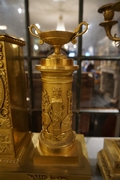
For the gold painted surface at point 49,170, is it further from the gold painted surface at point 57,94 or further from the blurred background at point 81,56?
the blurred background at point 81,56

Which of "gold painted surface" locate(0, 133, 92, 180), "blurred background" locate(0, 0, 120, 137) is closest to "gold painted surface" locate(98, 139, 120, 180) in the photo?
"gold painted surface" locate(0, 133, 92, 180)

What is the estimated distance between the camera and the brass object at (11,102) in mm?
604

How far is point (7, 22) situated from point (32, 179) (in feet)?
3.40

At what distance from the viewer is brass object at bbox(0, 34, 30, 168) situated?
1.98 feet

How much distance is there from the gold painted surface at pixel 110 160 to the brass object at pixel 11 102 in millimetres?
463

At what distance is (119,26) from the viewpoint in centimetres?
106

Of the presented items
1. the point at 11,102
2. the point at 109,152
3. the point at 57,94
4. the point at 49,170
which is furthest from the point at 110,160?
the point at 11,102

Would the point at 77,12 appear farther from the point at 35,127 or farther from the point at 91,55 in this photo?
the point at 35,127

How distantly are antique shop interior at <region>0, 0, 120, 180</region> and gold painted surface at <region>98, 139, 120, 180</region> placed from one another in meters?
0.33

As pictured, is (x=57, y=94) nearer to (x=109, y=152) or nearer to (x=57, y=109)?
(x=57, y=109)

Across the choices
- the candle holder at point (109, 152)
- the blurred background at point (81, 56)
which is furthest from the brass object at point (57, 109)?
the blurred background at point (81, 56)

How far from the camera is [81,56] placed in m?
1.02

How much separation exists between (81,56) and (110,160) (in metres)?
0.70

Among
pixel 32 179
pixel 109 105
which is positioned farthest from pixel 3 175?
pixel 109 105
